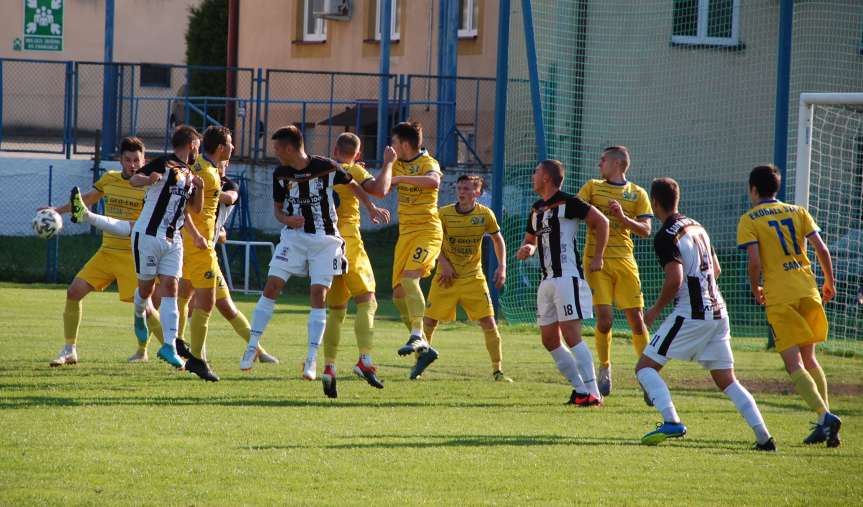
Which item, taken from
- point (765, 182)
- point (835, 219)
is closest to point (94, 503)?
point (765, 182)

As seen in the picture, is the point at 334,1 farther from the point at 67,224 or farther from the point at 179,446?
the point at 179,446

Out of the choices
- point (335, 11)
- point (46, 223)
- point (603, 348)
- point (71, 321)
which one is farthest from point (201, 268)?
point (335, 11)

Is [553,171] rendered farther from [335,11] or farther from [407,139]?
[335,11]

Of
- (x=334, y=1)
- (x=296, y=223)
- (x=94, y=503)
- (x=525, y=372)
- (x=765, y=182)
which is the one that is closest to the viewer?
(x=94, y=503)

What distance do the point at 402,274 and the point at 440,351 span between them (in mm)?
2837

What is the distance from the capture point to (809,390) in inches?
337

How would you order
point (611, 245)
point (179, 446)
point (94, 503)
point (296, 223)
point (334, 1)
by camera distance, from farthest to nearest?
1. point (334, 1)
2. point (611, 245)
3. point (296, 223)
4. point (179, 446)
5. point (94, 503)

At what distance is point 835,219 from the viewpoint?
1517cm

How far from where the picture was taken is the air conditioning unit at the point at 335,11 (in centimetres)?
2942

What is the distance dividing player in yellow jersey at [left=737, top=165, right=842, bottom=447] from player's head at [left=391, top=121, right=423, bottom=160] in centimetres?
340

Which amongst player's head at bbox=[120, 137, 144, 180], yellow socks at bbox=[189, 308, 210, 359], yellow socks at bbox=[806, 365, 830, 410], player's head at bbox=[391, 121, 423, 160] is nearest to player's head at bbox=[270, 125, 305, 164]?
player's head at bbox=[391, 121, 423, 160]

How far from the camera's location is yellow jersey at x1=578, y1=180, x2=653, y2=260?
1083 cm

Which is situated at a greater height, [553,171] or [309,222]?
[553,171]

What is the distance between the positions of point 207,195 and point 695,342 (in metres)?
4.95
